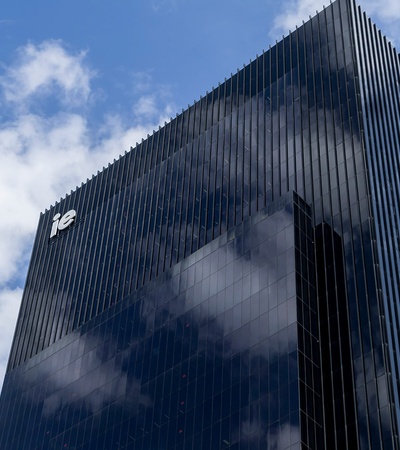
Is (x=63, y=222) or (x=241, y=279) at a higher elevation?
(x=63, y=222)

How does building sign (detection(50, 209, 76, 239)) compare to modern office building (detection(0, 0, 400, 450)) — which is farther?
building sign (detection(50, 209, 76, 239))

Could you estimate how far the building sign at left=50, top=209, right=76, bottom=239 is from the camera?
5743 inches

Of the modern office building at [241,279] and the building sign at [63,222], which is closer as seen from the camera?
the modern office building at [241,279]

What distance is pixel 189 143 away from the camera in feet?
436

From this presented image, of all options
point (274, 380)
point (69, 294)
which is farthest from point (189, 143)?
point (274, 380)

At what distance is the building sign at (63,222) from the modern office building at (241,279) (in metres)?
0.67

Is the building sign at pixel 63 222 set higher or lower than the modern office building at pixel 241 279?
higher

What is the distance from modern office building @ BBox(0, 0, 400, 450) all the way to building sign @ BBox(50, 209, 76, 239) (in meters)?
0.67

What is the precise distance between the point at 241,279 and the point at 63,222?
53.0 meters

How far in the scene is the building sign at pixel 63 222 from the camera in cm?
14588

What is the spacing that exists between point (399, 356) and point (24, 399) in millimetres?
54356

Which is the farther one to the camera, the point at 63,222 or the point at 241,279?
the point at 63,222

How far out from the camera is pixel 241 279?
100625 mm

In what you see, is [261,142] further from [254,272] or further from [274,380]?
[274,380]
